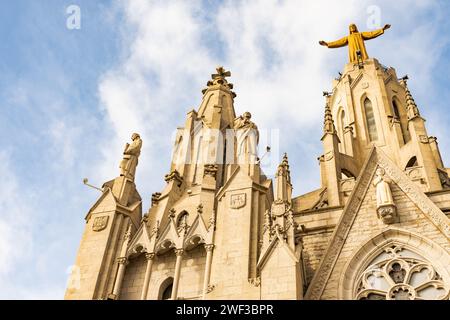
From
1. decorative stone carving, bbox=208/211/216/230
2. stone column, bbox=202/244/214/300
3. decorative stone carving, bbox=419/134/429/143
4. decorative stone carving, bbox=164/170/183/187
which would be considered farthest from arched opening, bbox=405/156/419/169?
stone column, bbox=202/244/214/300

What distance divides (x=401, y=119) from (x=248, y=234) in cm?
2186

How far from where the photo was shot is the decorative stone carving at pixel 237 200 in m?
17.9

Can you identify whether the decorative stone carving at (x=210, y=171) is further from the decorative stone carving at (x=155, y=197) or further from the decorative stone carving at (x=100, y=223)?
the decorative stone carving at (x=100, y=223)

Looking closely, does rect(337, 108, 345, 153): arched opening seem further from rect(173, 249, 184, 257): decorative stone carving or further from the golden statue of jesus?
rect(173, 249, 184, 257): decorative stone carving

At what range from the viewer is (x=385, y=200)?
1655cm

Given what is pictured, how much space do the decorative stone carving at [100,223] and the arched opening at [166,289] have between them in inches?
121

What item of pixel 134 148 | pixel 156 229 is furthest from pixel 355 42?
pixel 156 229

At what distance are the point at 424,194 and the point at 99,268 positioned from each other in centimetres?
Result: 1061

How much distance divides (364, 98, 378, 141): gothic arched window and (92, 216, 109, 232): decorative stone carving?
66.1 ft

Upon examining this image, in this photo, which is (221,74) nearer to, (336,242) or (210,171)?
(210,171)

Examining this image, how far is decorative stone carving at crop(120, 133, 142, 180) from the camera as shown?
2173 centimetres

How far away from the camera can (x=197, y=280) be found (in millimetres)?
17734

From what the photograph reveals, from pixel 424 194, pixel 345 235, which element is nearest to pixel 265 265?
pixel 345 235

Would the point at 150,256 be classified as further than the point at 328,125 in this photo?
No
